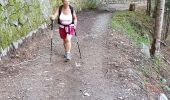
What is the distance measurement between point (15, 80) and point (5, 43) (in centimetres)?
196

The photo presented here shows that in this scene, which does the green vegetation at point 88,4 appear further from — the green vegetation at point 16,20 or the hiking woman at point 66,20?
the hiking woman at point 66,20

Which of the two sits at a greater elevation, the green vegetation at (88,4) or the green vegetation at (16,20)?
the green vegetation at (16,20)

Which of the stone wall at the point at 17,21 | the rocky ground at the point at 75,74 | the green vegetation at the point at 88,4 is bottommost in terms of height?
the green vegetation at the point at 88,4

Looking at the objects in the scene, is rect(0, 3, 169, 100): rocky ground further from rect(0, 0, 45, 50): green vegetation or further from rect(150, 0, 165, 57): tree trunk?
rect(150, 0, 165, 57): tree trunk

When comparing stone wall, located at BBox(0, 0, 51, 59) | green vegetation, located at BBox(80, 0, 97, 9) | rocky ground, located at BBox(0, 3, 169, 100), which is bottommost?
green vegetation, located at BBox(80, 0, 97, 9)

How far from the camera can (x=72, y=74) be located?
9.59 m

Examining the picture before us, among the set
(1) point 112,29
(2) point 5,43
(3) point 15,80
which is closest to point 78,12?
(1) point 112,29

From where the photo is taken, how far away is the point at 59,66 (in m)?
10.1

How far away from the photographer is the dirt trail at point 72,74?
842 cm

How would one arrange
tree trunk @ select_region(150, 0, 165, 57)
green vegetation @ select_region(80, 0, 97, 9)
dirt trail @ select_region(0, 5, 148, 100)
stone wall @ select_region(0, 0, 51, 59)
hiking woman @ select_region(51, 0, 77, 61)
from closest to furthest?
1. dirt trail @ select_region(0, 5, 148, 100)
2. hiking woman @ select_region(51, 0, 77, 61)
3. stone wall @ select_region(0, 0, 51, 59)
4. tree trunk @ select_region(150, 0, 165, 57)
5. green vegetation @ select_region(80, 0, 97, 9)

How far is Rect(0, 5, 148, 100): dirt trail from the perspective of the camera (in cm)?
842

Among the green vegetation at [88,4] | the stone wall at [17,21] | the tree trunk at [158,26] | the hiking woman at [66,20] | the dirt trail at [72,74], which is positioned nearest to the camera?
the dirt trail at [72,74]

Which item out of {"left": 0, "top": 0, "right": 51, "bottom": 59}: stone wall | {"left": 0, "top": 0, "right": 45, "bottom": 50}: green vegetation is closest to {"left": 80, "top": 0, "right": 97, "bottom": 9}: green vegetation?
{"left": 0, "top": 0, "right": 51, "bottom": 59}: stone wall

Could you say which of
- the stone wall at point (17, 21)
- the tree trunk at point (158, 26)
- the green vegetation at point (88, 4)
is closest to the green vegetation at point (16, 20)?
the stone wall at point (17, 21)
